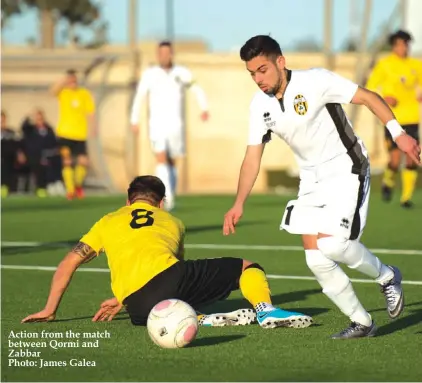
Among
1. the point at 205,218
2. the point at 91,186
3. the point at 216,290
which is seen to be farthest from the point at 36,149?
the point at 216,290

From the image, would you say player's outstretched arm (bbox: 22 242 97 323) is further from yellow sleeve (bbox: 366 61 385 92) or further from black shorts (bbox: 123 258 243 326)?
yellow sleeve (bbox: 366 61 385 92)

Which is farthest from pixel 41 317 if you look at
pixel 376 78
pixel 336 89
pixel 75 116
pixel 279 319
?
pixel 75 116

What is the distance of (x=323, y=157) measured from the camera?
8562mm

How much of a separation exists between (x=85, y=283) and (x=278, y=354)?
178 inches

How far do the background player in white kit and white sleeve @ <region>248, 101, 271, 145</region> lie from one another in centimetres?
1165

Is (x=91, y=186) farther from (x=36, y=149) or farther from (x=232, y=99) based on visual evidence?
(x=232, y=99)

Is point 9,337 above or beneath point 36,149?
above

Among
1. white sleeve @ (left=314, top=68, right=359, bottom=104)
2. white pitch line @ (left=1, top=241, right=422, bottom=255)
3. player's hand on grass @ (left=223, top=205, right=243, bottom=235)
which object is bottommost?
white pitch line @ (left=1, top=241, right=422, bottom=255)

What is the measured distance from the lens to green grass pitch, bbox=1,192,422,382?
734 centimetres

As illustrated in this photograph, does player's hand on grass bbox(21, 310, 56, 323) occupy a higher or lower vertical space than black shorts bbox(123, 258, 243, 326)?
lower

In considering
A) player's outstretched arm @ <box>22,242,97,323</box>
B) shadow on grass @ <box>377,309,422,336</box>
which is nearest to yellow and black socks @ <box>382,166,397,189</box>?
shadow on grass @ <box>377,309,422,336</box>

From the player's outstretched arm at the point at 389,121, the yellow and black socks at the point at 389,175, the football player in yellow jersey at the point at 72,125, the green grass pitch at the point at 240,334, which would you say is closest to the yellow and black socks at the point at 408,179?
the yellow and black socks at the point at 389,175

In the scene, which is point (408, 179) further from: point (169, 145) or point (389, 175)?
point (169, 145)

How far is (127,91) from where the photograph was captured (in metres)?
33.4
